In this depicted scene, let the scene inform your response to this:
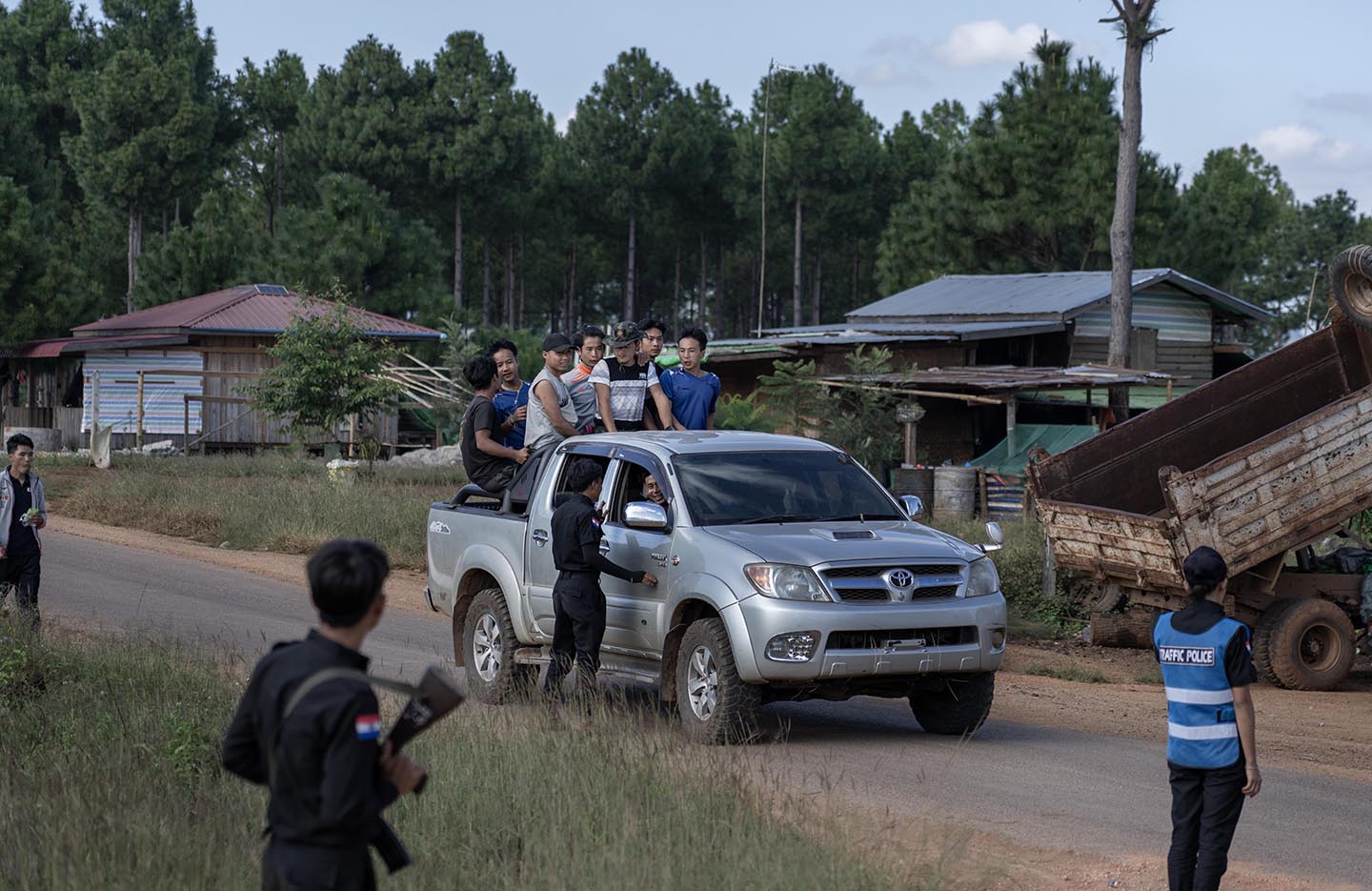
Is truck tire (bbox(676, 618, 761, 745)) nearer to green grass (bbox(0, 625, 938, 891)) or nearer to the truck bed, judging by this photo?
green grass (bbox(0, 625, 938, 891))

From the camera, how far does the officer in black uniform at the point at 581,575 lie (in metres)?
9.82

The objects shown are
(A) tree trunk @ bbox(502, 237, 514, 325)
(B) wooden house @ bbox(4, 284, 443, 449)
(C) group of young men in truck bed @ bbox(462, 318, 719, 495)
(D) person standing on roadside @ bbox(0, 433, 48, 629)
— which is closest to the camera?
(C) group of young men in truck bed @ bbox(462, 318, 719, 495)

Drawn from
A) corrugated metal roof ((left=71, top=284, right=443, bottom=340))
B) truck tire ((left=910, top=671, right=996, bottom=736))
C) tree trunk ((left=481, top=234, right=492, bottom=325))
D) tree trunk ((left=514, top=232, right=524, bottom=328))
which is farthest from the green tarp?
tree trunk ((left=514, top=232, right=524, bottom=328))

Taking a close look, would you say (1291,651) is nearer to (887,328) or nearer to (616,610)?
(616,610)

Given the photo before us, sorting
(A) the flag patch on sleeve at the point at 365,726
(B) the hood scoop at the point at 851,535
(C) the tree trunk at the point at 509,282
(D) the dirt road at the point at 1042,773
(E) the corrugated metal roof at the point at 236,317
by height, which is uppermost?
(C) the tree trunk at the point at 509,282

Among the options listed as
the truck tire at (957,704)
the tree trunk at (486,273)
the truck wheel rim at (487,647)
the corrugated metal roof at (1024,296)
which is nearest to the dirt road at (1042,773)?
the truck tire at (957,704)

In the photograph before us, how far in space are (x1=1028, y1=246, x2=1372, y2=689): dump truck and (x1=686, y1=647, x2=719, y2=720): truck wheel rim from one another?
16.8 ft

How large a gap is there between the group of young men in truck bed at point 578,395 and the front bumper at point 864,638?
130 inches

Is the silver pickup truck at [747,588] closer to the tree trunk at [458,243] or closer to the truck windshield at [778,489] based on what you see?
the truck windshield at [778,489]

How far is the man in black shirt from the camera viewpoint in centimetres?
1213

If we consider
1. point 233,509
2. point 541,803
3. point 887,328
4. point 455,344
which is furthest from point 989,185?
point 541,803

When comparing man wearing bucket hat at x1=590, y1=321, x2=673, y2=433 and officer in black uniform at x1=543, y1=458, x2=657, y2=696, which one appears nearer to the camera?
officer in black uniform at x1=543, y1=458, x2=657, y2=696

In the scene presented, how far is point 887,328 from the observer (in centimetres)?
3862

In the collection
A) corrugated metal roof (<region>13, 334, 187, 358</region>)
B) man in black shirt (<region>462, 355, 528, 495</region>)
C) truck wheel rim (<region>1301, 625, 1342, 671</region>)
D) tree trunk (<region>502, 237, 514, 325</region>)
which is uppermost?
tree trunk (<region>502, 237, 514, 325</region>)
